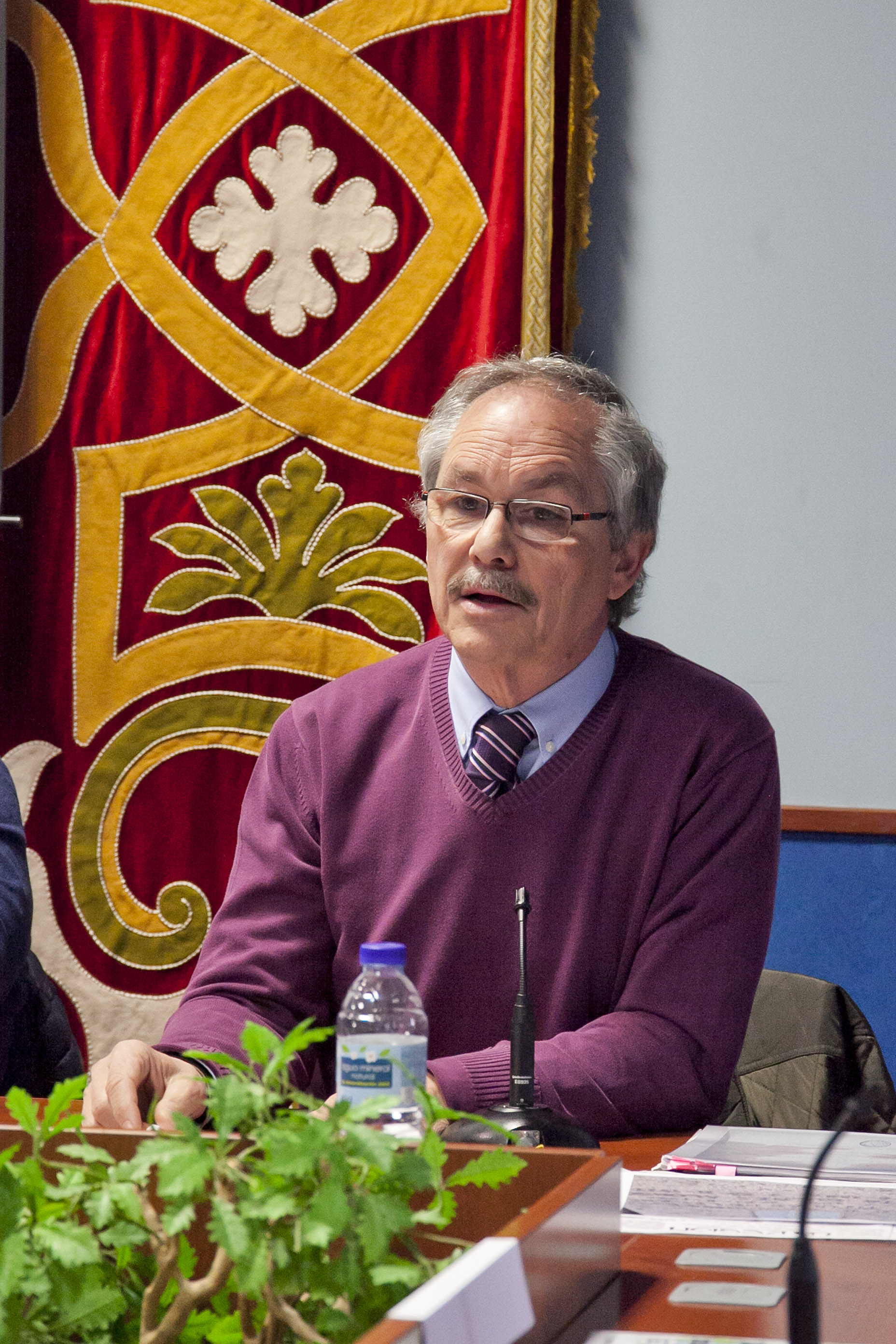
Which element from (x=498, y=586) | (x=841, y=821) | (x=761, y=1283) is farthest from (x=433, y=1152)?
(x=841, y=821)

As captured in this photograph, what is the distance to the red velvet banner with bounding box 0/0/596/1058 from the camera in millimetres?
2527

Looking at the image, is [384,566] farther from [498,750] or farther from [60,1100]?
[60,1100]

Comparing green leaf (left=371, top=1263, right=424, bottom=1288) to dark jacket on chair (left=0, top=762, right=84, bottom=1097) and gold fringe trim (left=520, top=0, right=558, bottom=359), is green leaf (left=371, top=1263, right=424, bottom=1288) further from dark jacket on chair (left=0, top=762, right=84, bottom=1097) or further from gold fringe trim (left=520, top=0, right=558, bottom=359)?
gold fringe trim (left=520, top=0, right=558, bottom=359)

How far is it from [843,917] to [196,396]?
140 cm

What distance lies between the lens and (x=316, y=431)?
2568 millimetres

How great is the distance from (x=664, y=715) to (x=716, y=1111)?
17.2 inches

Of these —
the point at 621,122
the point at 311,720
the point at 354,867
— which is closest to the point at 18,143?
the point at 621,122

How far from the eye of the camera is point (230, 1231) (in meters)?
0.62

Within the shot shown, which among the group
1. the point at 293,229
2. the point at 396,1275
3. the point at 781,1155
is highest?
the point at 293,229

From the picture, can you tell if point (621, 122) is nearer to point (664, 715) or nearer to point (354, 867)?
point (664, 715)

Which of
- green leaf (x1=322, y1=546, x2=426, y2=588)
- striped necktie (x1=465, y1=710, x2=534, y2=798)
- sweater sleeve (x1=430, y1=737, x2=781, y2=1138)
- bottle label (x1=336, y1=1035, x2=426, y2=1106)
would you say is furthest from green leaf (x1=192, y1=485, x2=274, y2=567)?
bottle label (x1=336, y1=1035, x2=426, y2=1106)

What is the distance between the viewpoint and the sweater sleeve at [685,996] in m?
1.34

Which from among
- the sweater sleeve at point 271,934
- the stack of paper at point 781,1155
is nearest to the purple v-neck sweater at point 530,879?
the sweater sleeve at point 271,934

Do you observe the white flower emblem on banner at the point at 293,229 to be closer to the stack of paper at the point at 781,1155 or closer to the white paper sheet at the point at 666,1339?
the stack of paper at the point at 781,1155
